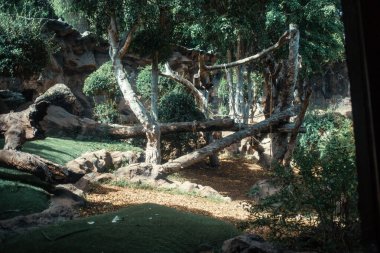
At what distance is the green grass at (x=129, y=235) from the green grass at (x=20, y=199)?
104cm

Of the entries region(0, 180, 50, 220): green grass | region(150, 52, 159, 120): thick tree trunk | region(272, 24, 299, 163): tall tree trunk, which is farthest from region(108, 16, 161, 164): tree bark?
region(0, 180, 50, 220): green grass

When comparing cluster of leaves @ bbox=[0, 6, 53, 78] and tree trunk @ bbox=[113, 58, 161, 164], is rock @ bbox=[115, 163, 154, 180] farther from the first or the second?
cluster of leaves @ bbox=[0, 6, 53, 78]

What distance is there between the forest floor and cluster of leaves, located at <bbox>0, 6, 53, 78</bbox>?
6.03 m

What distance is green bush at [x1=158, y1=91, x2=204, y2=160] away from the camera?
13148mm

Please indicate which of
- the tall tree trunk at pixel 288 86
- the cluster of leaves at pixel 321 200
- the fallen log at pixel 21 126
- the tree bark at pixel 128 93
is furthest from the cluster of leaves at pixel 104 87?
the cluster of leaves at pixel 321 200

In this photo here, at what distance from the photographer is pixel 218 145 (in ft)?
37.6

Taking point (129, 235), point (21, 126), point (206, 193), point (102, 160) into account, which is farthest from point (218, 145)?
point (129, 235)

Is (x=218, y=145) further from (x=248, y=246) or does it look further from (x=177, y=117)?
(x=248, y=246)

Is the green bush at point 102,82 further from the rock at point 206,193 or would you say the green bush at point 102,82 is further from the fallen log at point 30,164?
the fallen log at point 30,164

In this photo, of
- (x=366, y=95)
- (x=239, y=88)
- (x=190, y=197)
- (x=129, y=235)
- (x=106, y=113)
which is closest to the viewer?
(x=366, y=95)

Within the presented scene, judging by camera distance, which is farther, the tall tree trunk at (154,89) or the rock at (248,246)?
the tall tree trunk at (154,89)

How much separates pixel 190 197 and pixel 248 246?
5613 mm

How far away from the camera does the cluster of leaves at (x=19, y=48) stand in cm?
Answer: 1229

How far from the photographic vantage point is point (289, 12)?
15.5m
